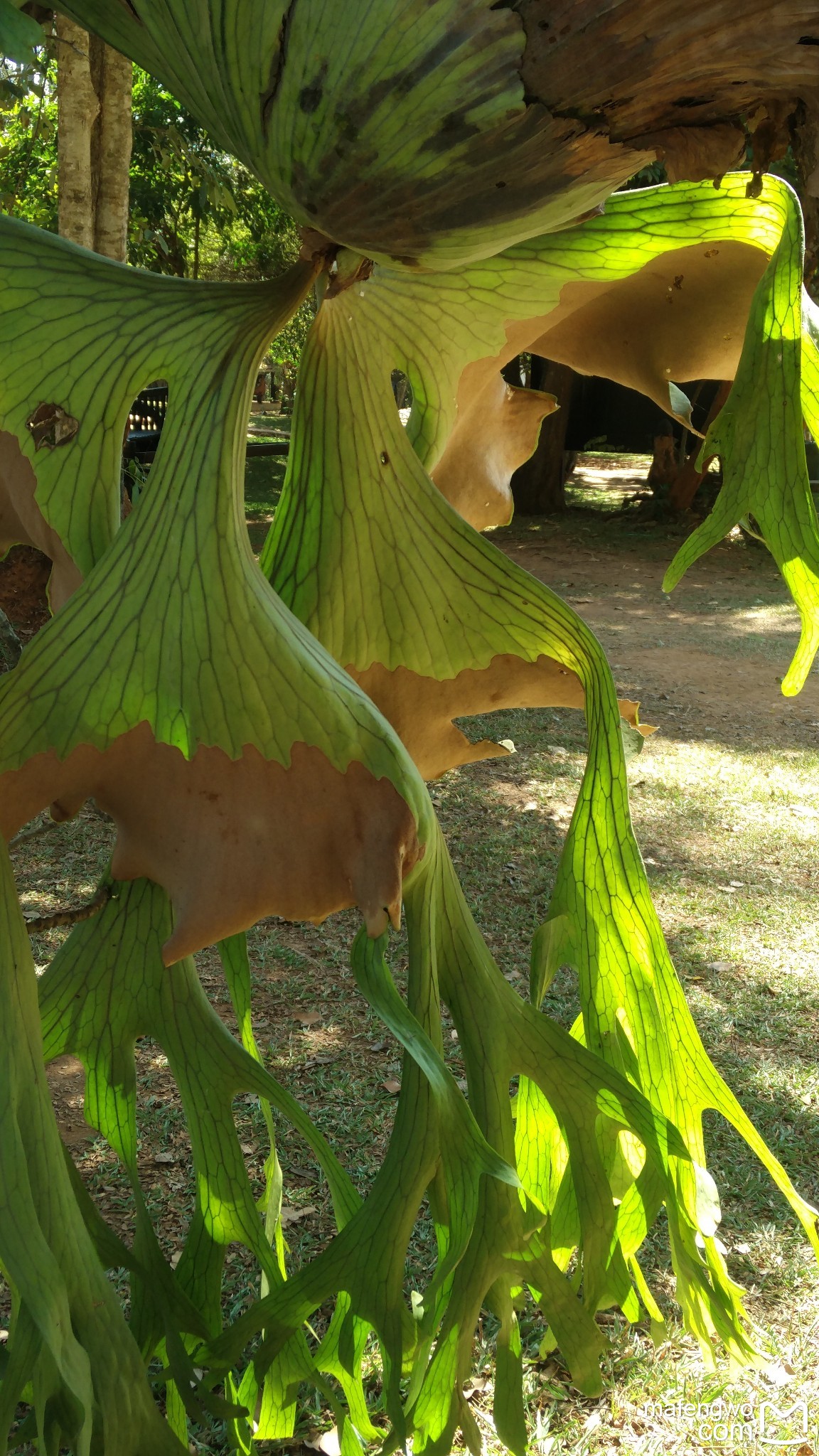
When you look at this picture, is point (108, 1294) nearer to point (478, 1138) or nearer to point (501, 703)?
point (478, 1138)

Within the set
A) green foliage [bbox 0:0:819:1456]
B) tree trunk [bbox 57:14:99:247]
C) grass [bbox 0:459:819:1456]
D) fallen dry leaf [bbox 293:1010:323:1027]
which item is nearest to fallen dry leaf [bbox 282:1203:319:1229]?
grass [bbox 0:459:819:1456]

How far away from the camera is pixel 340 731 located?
0.71 metres

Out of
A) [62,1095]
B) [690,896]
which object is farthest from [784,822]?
[62,1095]

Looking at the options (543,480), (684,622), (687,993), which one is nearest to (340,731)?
(687,993)

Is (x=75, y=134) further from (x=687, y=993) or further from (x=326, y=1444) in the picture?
(x=326, y=1444)

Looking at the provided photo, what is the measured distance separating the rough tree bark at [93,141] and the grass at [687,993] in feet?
6.18

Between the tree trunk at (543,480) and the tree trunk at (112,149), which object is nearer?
the tree trunk at (112,149)

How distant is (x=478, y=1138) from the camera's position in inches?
34.2

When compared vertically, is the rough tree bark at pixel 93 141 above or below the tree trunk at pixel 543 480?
above

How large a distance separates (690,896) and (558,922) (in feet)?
9.64

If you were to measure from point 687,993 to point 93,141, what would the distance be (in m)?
3.44

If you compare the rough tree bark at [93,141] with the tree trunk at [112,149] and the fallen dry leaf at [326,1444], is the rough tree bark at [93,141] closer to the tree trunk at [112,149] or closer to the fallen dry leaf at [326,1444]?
the tree trunk at [112,149]

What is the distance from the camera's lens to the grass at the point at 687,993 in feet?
6.09

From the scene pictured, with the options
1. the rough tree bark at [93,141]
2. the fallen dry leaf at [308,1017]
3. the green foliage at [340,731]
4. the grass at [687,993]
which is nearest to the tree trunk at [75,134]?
the rough tree bark at [93,141]
